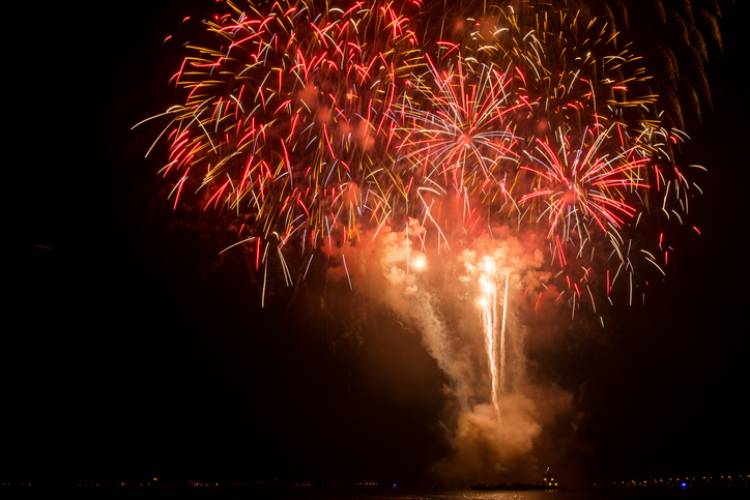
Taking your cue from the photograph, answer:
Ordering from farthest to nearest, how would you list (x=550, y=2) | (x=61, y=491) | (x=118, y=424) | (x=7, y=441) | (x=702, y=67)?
(x=61, y=491) → (x=7, y=441) → (x=118, y=424) → (x=550, y=2) → (x=702, y=67)

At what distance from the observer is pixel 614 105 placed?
48.1ft

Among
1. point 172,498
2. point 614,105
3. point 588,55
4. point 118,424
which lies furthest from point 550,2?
point 172,498

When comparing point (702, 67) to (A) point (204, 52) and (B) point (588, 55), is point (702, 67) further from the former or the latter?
(A) point (204, 52)

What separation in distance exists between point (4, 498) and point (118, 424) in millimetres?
10695

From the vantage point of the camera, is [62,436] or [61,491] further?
[61,491]

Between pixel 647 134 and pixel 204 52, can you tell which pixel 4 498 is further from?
pixel 647 134

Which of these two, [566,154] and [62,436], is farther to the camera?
[62,436]

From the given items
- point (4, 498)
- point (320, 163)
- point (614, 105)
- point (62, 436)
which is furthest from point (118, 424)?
point (614, 105)

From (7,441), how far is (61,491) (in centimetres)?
1091

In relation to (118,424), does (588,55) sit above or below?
above

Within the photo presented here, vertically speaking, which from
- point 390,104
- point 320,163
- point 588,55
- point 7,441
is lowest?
point 7,441

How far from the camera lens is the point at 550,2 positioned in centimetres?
1373

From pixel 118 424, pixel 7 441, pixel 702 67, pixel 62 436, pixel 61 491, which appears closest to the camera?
pixel 702 67

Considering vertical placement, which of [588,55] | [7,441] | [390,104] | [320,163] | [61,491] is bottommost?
[61,491]
